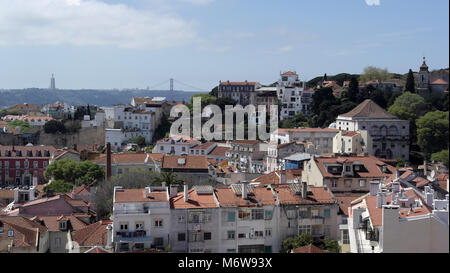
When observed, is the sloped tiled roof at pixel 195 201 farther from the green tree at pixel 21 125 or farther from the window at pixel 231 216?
the green tree at pixel 21 125

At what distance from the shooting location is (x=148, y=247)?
10.3 metres

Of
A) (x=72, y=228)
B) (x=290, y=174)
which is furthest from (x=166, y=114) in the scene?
(x=72, y=228)

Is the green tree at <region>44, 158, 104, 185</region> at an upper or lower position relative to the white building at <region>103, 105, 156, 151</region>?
lower

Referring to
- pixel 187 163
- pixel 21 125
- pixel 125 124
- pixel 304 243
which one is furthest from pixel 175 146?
pixel 304 243

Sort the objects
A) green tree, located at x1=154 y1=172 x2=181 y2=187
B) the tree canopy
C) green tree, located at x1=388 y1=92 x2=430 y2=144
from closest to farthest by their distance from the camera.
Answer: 1. the tree canopy
2. green tree, located at x1=154 y1=172 x2=181 y2=187
3. green tree, located at x1=388 y1=92 x2=430 y2=144

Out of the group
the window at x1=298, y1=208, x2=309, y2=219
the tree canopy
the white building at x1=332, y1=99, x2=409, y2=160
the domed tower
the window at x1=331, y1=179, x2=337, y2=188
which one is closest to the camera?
the tree canopy

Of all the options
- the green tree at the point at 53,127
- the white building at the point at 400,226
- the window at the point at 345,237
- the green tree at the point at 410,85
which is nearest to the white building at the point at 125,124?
the green tree at the point at 53,127

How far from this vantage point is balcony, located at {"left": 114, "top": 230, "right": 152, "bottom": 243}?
10267mm

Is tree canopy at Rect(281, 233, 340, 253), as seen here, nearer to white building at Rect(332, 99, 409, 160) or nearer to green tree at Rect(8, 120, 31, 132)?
white building at Rect(332, 99, 409, 160)

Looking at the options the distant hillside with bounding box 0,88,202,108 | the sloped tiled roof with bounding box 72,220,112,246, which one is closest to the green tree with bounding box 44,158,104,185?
the sloped tiled roof with bounding box 72,220,112,246

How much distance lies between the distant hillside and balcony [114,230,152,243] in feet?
219
